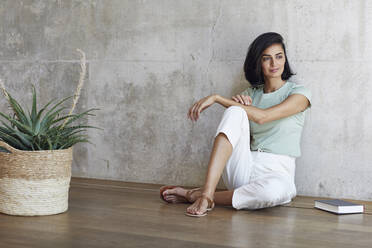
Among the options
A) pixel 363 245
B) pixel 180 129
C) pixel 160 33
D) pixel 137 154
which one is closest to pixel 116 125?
pixel 137 154

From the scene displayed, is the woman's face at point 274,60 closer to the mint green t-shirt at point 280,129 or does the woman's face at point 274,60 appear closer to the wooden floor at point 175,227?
the mint green t-shirt at point 280,129

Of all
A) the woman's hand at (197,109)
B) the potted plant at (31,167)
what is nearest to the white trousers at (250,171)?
the woman's hand at (197,109)

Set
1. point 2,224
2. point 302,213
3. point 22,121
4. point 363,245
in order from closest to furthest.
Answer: point 363,245 → point 2,224 → point 22,121 → point 302,213

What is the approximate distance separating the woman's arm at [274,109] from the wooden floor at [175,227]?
0.57m

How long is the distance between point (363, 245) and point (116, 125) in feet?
7.82

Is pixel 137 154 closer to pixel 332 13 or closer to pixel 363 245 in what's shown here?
pixel 332 13

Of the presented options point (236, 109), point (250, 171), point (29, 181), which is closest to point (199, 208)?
point (250, 171)

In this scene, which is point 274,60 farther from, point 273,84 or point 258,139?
point 258,139

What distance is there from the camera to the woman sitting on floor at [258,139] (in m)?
2.89

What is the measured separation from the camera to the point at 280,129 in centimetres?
323

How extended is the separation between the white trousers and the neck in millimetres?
470

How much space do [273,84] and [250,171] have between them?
654 mm

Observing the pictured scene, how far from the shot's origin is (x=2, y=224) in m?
2.45

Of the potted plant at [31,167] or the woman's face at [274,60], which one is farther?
the woman's face at [274,60]
